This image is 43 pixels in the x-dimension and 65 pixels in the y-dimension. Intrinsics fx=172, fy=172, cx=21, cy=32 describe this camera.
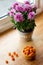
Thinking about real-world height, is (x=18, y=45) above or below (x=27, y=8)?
below

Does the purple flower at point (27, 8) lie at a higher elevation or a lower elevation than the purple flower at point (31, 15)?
higher

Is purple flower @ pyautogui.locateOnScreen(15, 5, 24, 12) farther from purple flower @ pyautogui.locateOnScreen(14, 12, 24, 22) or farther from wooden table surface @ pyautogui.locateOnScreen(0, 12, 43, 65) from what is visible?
wooden table surface @ pyautogui.locateOnScreen(0, 12, 43, 65)

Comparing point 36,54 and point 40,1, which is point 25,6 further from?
point 40,1

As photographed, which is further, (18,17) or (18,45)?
(18,45)

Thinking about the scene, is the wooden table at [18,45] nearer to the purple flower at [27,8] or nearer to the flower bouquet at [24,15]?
the flower bouquet at [24,15]

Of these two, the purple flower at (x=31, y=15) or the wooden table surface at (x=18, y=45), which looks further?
the purple flower at (x=31, y=15)

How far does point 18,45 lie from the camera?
2.16 meters

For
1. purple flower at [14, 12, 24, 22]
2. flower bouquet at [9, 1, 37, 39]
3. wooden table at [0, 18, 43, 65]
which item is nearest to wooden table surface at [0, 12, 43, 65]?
wooden table at [0, 18, 43, 65]

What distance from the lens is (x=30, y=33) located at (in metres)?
2.19

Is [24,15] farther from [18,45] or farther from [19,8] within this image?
[18,45]

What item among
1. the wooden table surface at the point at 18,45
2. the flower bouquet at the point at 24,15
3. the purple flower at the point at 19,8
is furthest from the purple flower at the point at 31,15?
the wooden table surface at the point at 18,45

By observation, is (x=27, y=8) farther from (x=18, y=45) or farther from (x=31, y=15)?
(x=18, y=45)

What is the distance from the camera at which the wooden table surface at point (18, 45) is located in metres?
1.88

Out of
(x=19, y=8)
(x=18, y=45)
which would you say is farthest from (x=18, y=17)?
(x=18, y=45)
